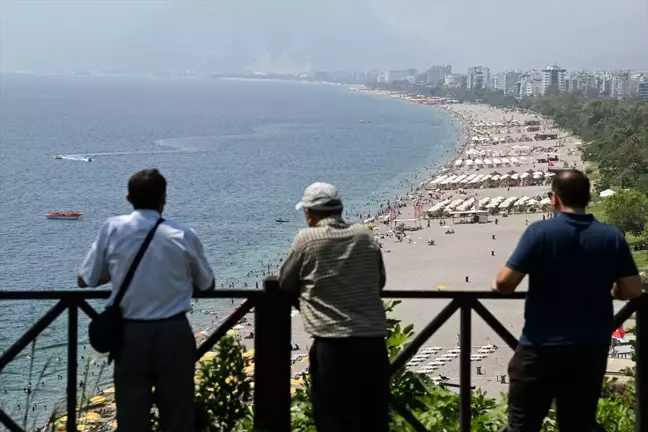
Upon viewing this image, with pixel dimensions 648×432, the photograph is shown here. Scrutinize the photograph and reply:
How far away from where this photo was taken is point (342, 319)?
4.08 m

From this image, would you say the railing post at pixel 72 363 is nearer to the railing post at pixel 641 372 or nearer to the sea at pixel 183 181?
the sea at pixel 183 181

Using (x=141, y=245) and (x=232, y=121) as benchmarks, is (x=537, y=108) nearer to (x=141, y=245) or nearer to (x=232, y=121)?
(x=232, y=121)

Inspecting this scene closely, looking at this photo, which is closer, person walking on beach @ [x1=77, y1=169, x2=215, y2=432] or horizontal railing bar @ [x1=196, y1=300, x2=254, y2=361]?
person walking on beach @ [x1=77, y1=169, x2=215, y2=432]

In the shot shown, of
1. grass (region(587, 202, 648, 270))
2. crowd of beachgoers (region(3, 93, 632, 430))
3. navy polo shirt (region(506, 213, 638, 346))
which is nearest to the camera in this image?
navy polo shirt (region(506, 213, 638, 346))

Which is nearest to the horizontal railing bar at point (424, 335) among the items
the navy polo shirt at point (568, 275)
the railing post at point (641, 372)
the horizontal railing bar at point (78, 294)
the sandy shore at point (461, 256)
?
the navy polo shirt at point (568, 275)

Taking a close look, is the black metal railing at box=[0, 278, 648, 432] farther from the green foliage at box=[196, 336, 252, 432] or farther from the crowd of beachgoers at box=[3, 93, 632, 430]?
the crowd of beachgoers at box=[3, 93, 632, 430]

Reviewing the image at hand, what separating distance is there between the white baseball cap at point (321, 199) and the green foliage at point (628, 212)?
43.5m

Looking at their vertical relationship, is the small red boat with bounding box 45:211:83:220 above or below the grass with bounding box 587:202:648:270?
below

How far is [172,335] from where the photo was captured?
4121 mm

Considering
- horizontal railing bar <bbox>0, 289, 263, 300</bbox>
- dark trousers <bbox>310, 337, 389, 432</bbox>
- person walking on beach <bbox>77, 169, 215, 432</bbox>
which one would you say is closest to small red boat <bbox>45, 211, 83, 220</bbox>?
horizontal railing bar <bbox>0, 289, 263, 300</bbox>

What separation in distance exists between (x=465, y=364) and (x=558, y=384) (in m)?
0.73

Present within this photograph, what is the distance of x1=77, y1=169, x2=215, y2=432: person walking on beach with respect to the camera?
13.5 ft

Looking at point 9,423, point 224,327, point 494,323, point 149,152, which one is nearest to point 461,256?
point 494,323

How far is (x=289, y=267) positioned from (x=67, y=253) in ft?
138
